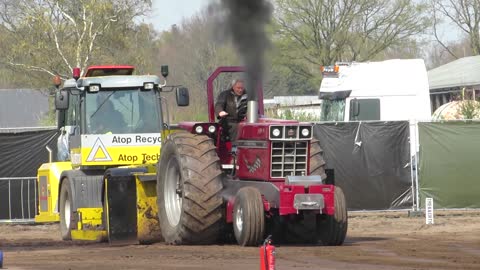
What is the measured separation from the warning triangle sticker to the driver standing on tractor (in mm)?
3222

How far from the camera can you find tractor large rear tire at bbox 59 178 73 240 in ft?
57.3

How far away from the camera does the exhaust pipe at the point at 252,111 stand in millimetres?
14414

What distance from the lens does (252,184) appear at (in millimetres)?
14102

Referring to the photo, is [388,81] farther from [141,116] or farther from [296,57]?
[296,57]

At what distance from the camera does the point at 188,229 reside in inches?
559

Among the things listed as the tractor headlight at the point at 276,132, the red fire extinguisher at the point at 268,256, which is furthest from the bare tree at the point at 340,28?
the red fire extinguisher at the point at 268,256

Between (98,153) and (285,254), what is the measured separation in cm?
520

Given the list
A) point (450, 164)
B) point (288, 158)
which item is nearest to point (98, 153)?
point (288, 158)

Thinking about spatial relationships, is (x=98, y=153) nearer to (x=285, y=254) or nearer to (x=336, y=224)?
(x=336, y=224)

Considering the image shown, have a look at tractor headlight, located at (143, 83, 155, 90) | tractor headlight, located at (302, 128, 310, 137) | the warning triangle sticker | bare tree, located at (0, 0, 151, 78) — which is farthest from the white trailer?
bare tree, located at (0, 0, 151, 78)

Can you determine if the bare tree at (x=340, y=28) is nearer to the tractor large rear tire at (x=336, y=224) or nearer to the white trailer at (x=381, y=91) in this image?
the white trailer at (x=381, y=91)

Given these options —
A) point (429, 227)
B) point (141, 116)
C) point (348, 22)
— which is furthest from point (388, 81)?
point (348, 22)

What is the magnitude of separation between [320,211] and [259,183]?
94cm

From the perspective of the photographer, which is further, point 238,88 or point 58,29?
point 58,29
